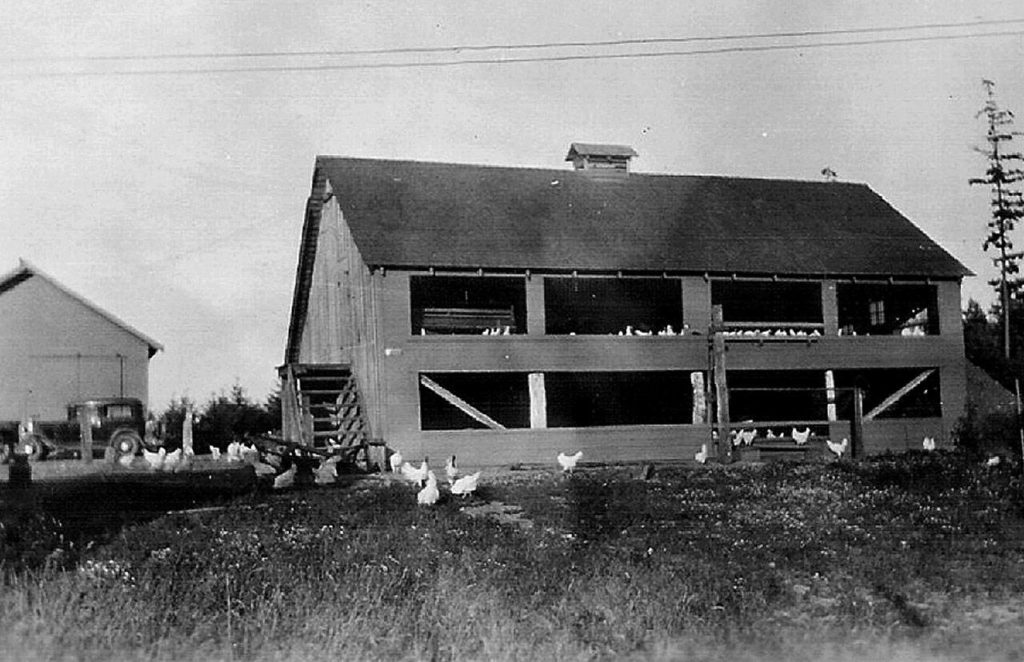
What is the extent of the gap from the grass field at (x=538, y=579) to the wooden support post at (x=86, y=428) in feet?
44.0

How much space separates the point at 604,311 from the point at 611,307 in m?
0.24

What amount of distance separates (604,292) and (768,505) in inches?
653

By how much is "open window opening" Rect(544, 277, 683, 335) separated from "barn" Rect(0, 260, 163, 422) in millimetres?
16207

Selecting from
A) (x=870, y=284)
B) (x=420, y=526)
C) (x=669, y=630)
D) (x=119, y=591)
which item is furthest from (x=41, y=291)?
(x=669, y=630)

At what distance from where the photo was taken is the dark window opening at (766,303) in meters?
35.1

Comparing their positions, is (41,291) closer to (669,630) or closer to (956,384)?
(956,384)

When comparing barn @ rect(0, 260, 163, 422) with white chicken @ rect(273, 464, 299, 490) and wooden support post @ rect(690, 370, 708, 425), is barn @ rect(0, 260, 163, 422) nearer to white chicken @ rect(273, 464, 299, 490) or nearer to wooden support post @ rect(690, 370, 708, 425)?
white chicken @ rect(273, 464, 299, 490)

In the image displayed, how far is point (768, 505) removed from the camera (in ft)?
61.4

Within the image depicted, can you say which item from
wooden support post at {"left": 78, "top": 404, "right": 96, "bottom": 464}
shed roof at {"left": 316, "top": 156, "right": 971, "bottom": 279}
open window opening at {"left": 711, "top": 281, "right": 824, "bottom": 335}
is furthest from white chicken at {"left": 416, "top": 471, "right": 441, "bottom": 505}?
open window opening at {"left": 711, "top": 281, "right": 824, "bottom": 335}

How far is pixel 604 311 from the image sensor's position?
3597 cm

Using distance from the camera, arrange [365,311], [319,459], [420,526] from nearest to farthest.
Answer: [420,526]
[319,459]
[365,311]

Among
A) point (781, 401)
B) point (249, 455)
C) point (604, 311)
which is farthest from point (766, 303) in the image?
point (249, 455)

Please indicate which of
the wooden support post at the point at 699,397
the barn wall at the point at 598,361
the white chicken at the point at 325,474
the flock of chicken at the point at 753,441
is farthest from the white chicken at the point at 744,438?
the white chicken at the point at 325,474

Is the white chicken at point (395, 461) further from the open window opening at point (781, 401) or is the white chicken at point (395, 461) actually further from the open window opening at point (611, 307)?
the open window opening at point (781, 401)
